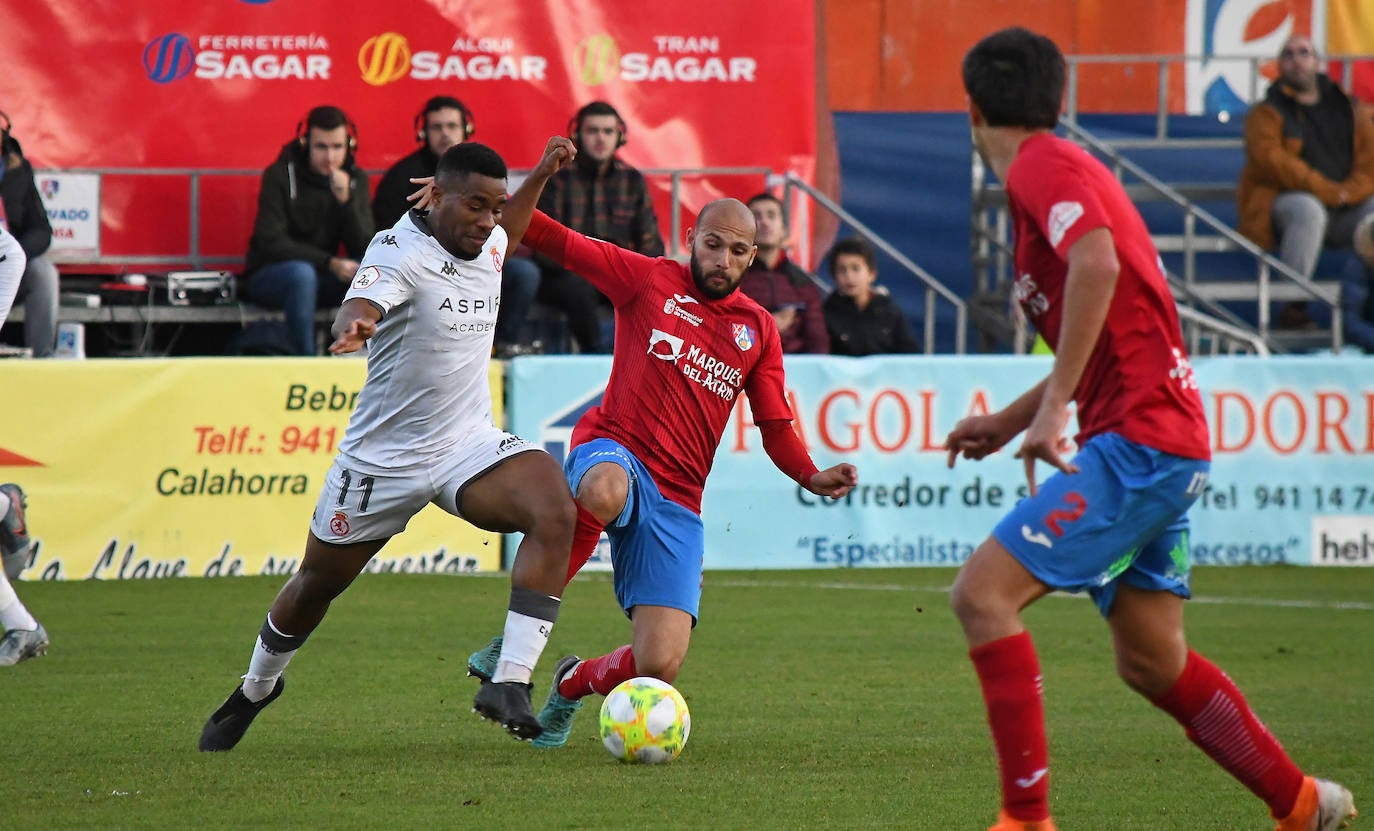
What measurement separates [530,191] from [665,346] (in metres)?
0.76

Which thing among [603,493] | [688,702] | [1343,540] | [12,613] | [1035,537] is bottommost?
[1343,540]

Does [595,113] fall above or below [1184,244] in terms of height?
above

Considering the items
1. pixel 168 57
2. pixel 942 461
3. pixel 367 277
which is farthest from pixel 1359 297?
pixel 367 277

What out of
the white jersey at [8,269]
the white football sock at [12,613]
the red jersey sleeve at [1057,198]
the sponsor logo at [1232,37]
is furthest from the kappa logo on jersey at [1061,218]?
the sponsor logo at [1232,37]

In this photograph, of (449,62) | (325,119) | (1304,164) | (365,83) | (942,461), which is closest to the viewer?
(942,461)

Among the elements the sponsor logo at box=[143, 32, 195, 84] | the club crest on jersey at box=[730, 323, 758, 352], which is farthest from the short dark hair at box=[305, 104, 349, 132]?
the club crest on jersey at box=[730, 323, 758, 352]

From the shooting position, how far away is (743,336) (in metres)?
7.14

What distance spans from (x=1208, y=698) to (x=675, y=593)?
233cm

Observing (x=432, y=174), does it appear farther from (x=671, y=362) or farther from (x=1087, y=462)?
(x=1087, y=462)

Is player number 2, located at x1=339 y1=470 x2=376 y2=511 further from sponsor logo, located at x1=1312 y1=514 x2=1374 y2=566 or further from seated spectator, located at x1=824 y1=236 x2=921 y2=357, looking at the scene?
sponsor logo, located at x1=1312 y1=514 x2=1374 y2=566

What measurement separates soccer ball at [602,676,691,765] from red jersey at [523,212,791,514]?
2.95 ft

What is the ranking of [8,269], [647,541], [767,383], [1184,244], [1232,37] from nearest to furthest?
[647,541]
[767,383]
[8,269]
[1184,244]
[1232,37]

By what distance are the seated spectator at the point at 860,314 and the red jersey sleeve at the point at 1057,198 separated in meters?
9.07

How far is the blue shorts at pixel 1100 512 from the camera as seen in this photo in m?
4.61
